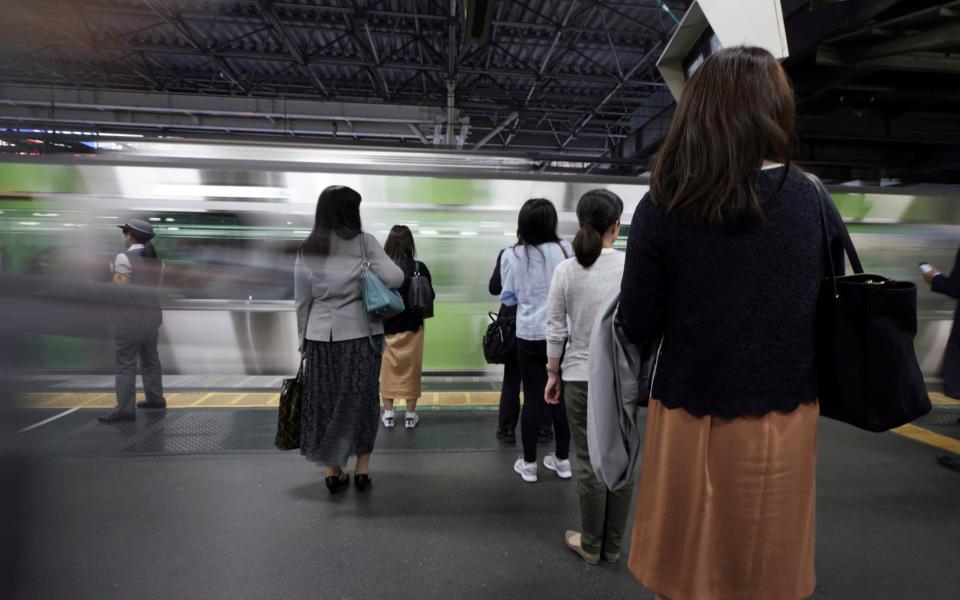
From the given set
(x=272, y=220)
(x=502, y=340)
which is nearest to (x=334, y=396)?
(x=502, y=340)

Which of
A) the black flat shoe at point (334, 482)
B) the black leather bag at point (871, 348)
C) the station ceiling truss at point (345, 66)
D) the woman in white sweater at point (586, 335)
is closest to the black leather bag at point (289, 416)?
the black flat shoe at point (334, 482)

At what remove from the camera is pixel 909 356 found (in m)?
1.03

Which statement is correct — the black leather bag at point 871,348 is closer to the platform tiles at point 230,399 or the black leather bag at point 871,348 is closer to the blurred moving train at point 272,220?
the platform tiles at point 230,399

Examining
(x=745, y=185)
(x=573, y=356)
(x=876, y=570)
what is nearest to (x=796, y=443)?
(x=745, y=185)

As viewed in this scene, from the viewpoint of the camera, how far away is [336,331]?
2.61 meters

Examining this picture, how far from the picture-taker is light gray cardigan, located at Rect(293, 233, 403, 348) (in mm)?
2588

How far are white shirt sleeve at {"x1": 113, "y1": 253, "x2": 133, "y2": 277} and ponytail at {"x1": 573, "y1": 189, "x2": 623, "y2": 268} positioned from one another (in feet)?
11.1

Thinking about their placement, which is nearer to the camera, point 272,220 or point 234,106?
point 272,220

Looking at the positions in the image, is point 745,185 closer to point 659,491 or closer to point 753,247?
point 753,247

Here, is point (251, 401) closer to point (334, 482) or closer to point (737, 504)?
point (334, 482)

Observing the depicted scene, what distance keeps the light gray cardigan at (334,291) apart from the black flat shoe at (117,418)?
7.36ft

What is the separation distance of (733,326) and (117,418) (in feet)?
14.6

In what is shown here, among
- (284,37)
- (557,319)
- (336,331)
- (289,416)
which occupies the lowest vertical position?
(289,416)

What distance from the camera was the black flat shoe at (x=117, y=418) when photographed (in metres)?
3.76
